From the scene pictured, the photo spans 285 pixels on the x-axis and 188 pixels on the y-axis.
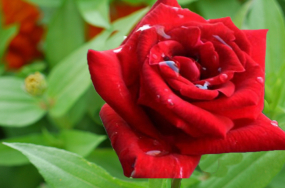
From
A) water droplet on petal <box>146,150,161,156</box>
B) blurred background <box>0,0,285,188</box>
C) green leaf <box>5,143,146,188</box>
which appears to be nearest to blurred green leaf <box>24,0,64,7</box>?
blurred background <box>0,0,285,188</box>

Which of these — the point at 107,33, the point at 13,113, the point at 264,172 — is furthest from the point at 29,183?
the point at 264,172

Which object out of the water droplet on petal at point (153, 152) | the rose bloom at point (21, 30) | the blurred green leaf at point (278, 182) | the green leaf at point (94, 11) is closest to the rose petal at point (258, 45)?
the water droplet on petal at point (153, 152)

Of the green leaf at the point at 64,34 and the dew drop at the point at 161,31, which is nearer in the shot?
the dew drop at the point at 161,31

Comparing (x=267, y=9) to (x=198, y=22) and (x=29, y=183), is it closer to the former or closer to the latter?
(x=198, y=22)

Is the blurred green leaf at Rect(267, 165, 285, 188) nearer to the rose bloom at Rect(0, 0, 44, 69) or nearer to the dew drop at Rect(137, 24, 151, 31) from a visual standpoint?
the dew drop at Rect(137, 24, 151, 31)

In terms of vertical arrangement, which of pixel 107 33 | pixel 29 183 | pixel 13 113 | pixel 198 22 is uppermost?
pixel 198 22

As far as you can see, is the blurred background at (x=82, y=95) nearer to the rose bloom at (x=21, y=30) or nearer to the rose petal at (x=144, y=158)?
the rose bloom at (x=21, y=30)

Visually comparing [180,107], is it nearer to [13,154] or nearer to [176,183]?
[176,183]

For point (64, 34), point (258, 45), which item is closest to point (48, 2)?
point (64, 34)

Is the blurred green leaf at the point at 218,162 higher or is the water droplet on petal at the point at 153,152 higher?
the water droplet on petal at the point at 153,152
